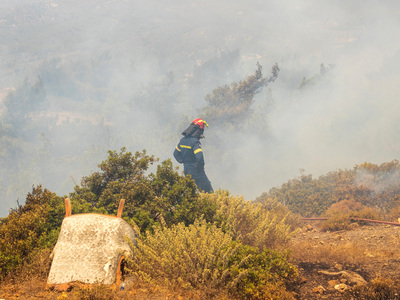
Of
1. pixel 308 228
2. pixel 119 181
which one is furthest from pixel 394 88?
pixel 119 181

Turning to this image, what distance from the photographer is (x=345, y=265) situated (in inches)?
224

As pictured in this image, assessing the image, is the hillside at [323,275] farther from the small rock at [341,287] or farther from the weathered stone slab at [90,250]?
the weathered stone slab at [90,250]

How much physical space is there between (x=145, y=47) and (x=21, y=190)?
5598 centimetres

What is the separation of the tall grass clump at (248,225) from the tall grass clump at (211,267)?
50.0 inches

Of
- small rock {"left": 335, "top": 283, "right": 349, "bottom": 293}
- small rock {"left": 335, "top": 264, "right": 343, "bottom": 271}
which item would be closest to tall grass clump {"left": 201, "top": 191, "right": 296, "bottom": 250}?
small rock {"left": 335, "top": 264, "right": 343, "bottom": 271}

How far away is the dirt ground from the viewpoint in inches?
189

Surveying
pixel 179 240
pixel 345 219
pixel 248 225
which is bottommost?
pixel 179 240

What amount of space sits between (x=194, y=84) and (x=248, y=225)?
4821 cm

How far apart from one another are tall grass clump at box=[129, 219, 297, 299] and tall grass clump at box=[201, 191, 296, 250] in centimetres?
127

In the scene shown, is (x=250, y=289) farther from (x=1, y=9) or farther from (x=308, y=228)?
(x=1, y=9)

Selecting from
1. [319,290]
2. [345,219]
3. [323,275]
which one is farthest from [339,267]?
[345,219]

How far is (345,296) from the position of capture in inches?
175

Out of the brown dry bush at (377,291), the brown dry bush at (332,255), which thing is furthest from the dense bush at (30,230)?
the brown dry bush at (377,291)

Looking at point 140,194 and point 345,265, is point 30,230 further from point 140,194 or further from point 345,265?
point 345,265
